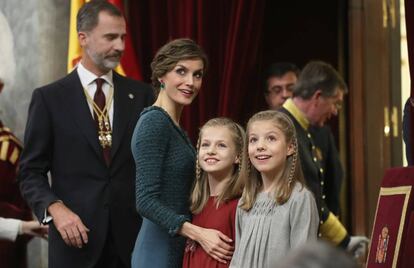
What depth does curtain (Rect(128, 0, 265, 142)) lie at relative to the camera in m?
5.27

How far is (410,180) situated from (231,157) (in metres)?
0.68

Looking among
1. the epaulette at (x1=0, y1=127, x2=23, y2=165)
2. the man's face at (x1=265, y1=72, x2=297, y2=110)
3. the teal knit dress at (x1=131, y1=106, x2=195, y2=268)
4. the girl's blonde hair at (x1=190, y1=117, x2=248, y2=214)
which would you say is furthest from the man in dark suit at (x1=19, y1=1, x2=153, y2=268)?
the man's face at (x1=265, y1=72, x2=297, y2=110)

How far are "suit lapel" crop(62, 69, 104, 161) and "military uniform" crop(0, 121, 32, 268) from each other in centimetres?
121

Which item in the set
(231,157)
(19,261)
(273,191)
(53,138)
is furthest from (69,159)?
(19,261)

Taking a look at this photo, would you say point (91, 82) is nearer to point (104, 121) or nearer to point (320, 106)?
point (104, 121)

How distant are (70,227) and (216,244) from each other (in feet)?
2.56

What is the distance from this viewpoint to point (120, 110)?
13.6 ft

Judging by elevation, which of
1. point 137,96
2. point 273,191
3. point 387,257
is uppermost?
point 137,96

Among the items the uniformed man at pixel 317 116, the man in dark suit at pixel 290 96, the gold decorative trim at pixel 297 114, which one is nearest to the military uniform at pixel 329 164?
the man in dark suit at pixel 290 96

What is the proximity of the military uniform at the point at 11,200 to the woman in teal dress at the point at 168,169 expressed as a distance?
1807mm

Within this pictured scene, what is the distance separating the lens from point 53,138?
161 inches

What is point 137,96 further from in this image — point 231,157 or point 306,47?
point 306,47

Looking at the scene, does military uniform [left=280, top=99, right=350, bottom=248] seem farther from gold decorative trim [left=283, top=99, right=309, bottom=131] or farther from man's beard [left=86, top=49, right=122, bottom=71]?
man's beard [left=86, top=49, right=122, bottom=71]

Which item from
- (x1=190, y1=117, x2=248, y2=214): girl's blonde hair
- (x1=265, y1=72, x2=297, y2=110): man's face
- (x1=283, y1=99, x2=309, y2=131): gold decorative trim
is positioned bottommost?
(x1=190, y1=117, x2=248, y2=214): girl's blonde hair
